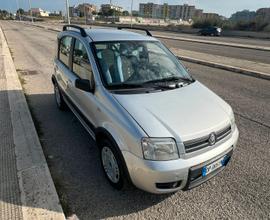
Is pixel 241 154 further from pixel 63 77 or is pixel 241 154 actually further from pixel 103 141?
pixel 63 77

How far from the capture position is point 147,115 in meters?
2.70

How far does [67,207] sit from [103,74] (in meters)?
1.67

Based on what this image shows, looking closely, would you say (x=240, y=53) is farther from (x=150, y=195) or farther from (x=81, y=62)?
(x=150, y=195)

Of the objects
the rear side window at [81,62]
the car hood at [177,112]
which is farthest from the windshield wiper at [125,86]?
the rear side window at [81,62]

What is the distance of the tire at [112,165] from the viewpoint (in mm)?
2793

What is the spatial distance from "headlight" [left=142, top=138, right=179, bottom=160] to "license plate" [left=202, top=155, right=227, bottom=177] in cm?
43

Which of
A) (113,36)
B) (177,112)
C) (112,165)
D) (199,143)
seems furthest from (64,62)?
(199,143)

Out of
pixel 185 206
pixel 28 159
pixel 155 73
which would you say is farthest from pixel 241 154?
pixel 28 159

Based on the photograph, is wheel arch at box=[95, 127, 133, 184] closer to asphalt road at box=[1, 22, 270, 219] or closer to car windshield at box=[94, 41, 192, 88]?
asphalt road at box=[1, 22, 270, 219]

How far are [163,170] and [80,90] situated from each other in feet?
6.62

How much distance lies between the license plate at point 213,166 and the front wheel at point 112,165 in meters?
Answer: 0.89

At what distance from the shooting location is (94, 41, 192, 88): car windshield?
131 inches

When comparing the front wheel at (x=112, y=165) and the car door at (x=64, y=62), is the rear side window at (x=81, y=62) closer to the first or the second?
the car door at (x=64, y=62)

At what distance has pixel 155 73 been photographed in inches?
141
